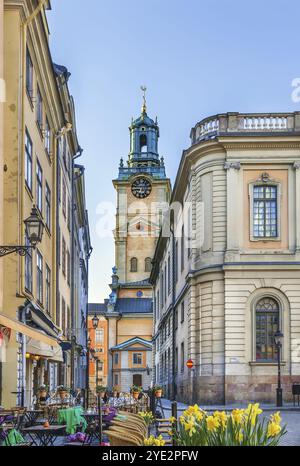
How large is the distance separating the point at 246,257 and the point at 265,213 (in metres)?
2.08

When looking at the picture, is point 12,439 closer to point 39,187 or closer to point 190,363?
point 39,187

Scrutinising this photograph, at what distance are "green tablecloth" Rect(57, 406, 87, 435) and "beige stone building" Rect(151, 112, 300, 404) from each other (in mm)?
19056

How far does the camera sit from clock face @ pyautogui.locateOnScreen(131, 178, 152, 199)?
4434 inches

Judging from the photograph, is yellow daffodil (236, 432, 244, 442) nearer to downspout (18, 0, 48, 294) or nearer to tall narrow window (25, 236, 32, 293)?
downspout (18, 0, 48, 294)

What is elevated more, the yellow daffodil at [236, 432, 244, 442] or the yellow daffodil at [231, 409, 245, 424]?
the yellow daffodil at [231, 409, 245, 424]

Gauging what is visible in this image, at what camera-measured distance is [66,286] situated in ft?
140

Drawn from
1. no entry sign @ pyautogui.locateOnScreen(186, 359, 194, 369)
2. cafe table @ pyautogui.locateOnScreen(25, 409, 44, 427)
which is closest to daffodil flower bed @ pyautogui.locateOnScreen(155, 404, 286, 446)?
cafe table @ pyautogui.locateOnScreen(25, 409, 44, 427)

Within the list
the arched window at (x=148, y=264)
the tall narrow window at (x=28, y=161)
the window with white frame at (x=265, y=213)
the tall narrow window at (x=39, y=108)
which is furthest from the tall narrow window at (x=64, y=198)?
the arched window at (x=148, y=264)

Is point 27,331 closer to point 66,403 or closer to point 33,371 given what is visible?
point 66,403

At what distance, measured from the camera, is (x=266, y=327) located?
37.4 m

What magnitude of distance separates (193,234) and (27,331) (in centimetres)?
2424

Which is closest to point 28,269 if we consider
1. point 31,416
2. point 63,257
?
point 31,416

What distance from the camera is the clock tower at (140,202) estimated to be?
111562 mm
